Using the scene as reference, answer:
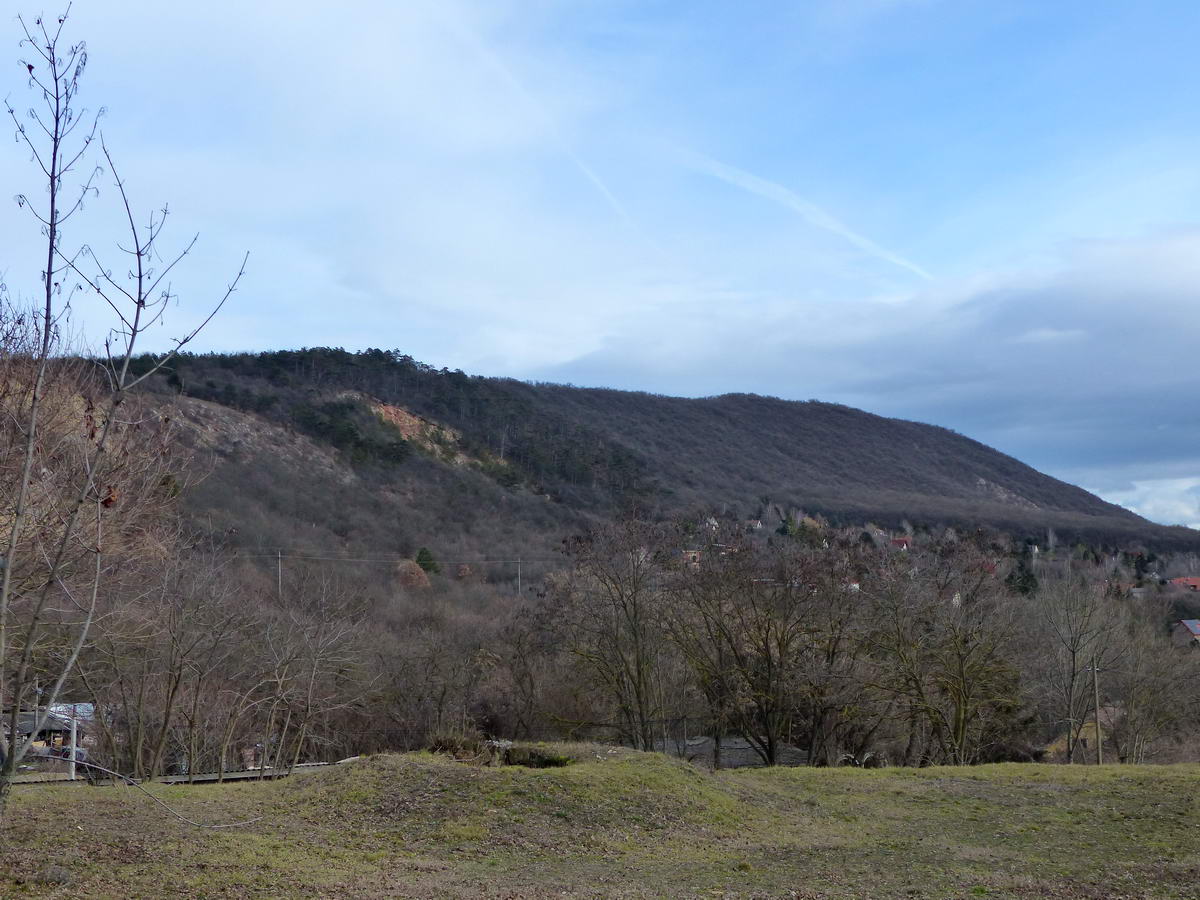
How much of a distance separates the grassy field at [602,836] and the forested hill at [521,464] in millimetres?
30981

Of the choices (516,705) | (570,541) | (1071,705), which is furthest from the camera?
(516,705)

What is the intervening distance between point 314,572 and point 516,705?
12.9m

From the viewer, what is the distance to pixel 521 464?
72875mm

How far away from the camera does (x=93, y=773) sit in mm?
19312

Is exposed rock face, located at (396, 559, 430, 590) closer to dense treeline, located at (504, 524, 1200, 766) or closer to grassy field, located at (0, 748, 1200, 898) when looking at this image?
dense treeline, located at (504, 524, 1200, 766)

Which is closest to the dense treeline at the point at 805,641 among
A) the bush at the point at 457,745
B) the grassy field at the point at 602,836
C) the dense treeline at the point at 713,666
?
the dense treeline at the point at 713,666

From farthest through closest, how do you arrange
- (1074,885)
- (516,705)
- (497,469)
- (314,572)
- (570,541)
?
(497,469) → (314,572) → (516,705) → (570,541) → (1074,885)

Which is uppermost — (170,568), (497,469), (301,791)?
(497,469)

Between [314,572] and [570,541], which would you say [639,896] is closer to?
[570,541]

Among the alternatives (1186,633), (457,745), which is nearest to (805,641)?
(457,745)

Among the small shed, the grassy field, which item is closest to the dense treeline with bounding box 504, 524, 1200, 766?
the grassy field

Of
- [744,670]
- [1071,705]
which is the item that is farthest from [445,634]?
[1071,705]

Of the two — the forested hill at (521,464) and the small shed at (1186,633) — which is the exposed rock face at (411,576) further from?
the small shed at (1186,633)

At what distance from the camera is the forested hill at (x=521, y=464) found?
5744 cm
